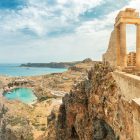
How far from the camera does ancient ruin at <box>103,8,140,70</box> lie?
746 inches

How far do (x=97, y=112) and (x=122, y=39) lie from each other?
6.03 m

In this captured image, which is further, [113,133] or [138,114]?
[113,133]

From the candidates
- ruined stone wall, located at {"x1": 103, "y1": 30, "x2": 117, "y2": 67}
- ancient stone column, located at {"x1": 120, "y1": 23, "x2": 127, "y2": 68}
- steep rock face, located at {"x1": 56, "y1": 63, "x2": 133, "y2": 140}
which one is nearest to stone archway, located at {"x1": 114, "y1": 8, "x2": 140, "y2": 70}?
ancient stone column, located at {"x1": 120, "y1": 23, "x2": 127, "y2": 68}

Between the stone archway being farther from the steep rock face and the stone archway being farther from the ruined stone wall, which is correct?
the steep rock face

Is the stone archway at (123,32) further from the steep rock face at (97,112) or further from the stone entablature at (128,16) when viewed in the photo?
the steep rock face at (97,112)

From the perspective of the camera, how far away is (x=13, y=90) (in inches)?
3733

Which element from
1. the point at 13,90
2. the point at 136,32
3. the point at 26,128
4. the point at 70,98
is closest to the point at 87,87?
the point at 70,98

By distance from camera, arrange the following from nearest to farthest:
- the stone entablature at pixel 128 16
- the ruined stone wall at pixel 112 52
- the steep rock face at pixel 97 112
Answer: the steep rock face at pixel 97 112, the stone entablature at pixel 128 16, the ruined stone wall at pixel 112 52

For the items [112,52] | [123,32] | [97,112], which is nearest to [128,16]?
[123,32]

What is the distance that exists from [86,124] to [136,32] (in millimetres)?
8606

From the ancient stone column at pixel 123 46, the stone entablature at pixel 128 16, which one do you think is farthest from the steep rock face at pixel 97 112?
the stone entablature at pixel 128 16

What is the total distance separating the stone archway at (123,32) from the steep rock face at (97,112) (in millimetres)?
2381

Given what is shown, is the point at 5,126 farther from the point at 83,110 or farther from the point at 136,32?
the point at 136,32

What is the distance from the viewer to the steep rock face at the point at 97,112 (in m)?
12.9
